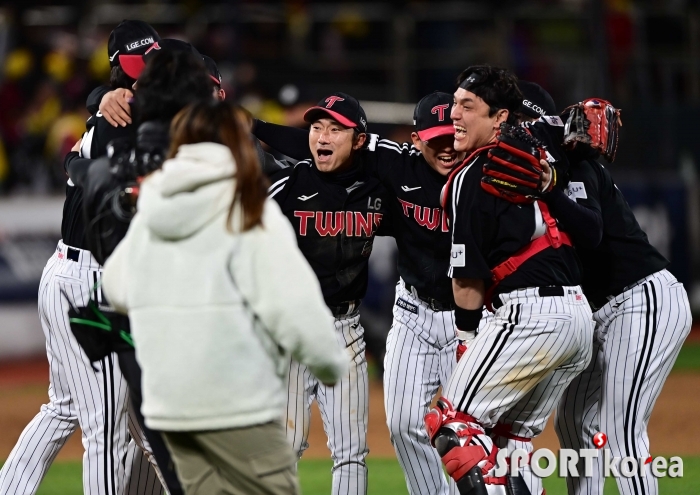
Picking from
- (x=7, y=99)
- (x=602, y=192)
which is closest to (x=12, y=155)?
(x=7, y=99)

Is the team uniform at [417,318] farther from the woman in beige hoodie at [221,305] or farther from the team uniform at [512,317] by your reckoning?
the woman in beige hoodie at [221,305]

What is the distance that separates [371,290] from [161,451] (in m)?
8.18

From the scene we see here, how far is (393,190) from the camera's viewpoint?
197 inches

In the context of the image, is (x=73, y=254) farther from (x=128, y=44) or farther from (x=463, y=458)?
(x=463, y=458)

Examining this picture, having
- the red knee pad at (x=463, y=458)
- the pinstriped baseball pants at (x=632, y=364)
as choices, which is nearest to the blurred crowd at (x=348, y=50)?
the pinstriped baseball pants at (x=632, y=364)

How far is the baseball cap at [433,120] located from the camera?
4.86 m

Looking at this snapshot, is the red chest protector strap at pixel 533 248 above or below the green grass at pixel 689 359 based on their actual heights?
above

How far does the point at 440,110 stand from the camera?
4.91 meters

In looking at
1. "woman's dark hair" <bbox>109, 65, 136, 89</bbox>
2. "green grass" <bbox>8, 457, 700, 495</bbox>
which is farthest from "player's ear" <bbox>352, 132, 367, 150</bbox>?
"green grass" <bbox>8, 457, 700, 495</bbox>

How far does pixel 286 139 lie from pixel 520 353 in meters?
1.78

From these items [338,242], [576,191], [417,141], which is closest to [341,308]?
[338,242]

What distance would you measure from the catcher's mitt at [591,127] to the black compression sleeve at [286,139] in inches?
53.7

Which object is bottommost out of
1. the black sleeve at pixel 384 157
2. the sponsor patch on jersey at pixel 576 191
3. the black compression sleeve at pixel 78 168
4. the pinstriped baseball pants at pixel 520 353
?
the pinstriped baseball pants at pixel 520 353

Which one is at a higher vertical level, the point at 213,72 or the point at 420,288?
the point at 213,72
